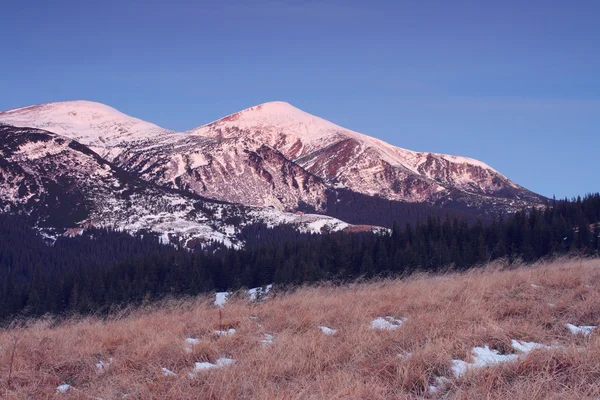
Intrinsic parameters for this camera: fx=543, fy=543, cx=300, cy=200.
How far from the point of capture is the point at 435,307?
34.6 ft

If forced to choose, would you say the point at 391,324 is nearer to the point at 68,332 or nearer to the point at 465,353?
the point at 465,353

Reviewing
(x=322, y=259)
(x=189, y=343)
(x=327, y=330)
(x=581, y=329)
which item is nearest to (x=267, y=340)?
(x=327, y=330)

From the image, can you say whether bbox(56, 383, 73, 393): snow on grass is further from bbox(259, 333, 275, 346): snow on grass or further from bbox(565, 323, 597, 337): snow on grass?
bbox(565, 323, 597, 337): snow on grass

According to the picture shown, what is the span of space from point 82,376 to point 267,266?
241ft

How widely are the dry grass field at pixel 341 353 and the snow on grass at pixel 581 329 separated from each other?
124mm

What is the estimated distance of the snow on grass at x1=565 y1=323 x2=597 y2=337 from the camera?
26.8 feet

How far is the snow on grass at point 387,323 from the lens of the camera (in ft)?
30.7

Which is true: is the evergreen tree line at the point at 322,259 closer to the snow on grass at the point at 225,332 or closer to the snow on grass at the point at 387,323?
the snow on grass at the point at 387,323

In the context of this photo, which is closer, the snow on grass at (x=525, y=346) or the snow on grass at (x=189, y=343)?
the snow on grass at (x=525, y=346)

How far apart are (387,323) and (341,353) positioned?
7.76ft

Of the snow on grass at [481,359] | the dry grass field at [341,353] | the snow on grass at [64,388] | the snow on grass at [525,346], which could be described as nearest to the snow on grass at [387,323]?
the dry grass field at [341,353]

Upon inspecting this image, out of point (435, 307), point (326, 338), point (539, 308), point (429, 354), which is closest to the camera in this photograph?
point (429, 354)

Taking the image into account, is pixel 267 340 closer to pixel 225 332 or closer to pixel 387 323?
pixel 225 332

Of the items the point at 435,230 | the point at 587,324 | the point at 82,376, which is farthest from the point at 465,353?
the point at 435,230
